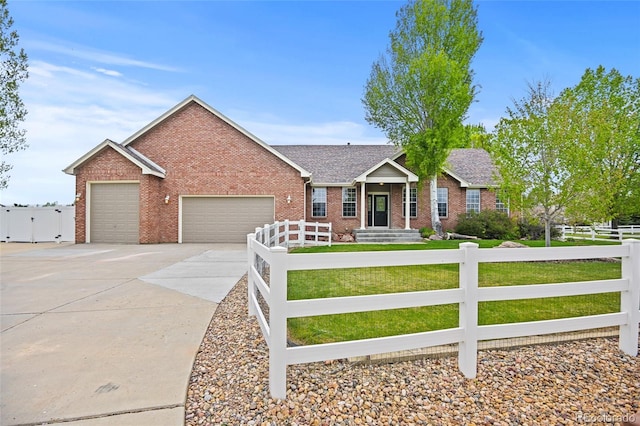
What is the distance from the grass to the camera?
4223 millimetres

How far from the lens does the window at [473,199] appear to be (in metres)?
19.9

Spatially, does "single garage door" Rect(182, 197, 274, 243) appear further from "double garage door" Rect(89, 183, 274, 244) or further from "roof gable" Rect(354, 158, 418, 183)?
"roof gable" Rect(354, 158, 418, 183)

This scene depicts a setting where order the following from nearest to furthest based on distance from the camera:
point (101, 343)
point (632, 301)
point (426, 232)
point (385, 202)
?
point (101, 343), point (632, 301), point (426, 232), point (385, 202)

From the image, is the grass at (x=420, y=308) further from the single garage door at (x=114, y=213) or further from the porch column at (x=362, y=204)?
the single garage door at (x=114, y=213)

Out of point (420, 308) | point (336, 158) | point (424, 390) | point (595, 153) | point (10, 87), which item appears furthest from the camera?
point (336, 158)

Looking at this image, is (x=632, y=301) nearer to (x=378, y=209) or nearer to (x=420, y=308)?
(x=420, y=308)

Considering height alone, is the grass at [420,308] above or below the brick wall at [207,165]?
below

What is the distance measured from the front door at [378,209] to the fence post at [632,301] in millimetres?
16114

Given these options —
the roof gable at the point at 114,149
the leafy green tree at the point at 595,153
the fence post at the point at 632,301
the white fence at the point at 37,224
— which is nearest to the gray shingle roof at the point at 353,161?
the leafy green tree at the point at 595,153

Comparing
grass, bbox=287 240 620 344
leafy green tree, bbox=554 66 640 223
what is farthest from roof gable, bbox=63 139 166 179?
leafy green tree, bbox=554 66 640 223

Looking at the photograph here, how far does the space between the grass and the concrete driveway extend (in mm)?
1474

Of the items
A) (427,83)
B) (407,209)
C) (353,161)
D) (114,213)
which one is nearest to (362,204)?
(407,209)

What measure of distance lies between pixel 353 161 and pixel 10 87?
57.2 feet

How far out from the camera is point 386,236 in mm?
17812
